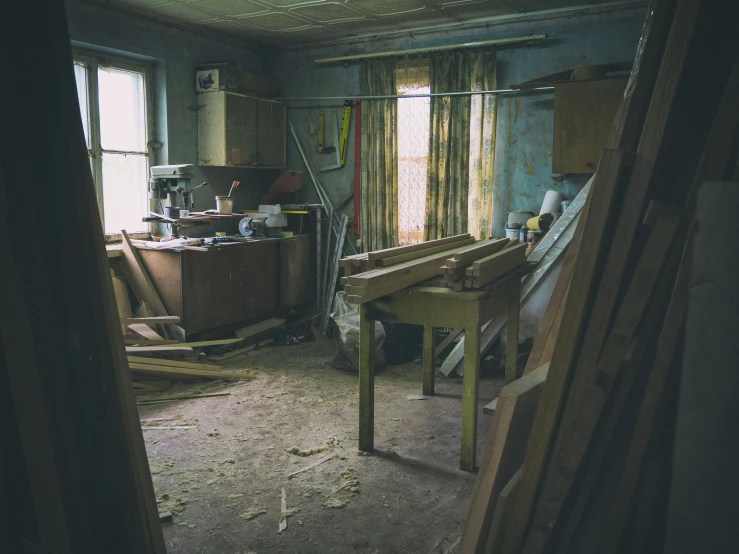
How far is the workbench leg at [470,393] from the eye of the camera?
3.09m

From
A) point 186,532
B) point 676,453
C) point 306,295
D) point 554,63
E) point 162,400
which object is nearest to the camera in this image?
point 676,453

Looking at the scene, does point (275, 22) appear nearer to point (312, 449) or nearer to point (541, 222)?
point (541, 222)

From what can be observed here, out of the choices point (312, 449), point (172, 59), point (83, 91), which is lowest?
point (312, 449)

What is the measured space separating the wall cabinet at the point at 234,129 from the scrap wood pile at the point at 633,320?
502cm

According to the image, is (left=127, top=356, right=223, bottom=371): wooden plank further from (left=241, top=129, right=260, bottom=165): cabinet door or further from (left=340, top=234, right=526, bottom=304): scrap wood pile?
(left=241, top=129, right=260, bottom=165): cabinet door

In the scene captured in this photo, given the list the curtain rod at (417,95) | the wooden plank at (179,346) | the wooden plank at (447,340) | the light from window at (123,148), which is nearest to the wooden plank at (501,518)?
the wooden plank at (447,340)

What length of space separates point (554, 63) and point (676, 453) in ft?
15.9

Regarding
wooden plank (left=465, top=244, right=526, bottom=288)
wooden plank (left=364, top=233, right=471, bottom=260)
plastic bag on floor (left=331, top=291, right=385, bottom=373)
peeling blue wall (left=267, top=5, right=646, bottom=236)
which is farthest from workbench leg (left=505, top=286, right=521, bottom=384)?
peeling blue wall (left=267, top=5, right=646, bottom=236)

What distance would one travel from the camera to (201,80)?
20.0ft

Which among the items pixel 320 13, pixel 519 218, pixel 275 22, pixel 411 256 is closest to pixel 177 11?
pixel 275 22

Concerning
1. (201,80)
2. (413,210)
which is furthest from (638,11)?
(201,80)

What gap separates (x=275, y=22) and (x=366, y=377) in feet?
13.1

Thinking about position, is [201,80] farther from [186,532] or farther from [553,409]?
[553,409]

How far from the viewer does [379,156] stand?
248 inches
